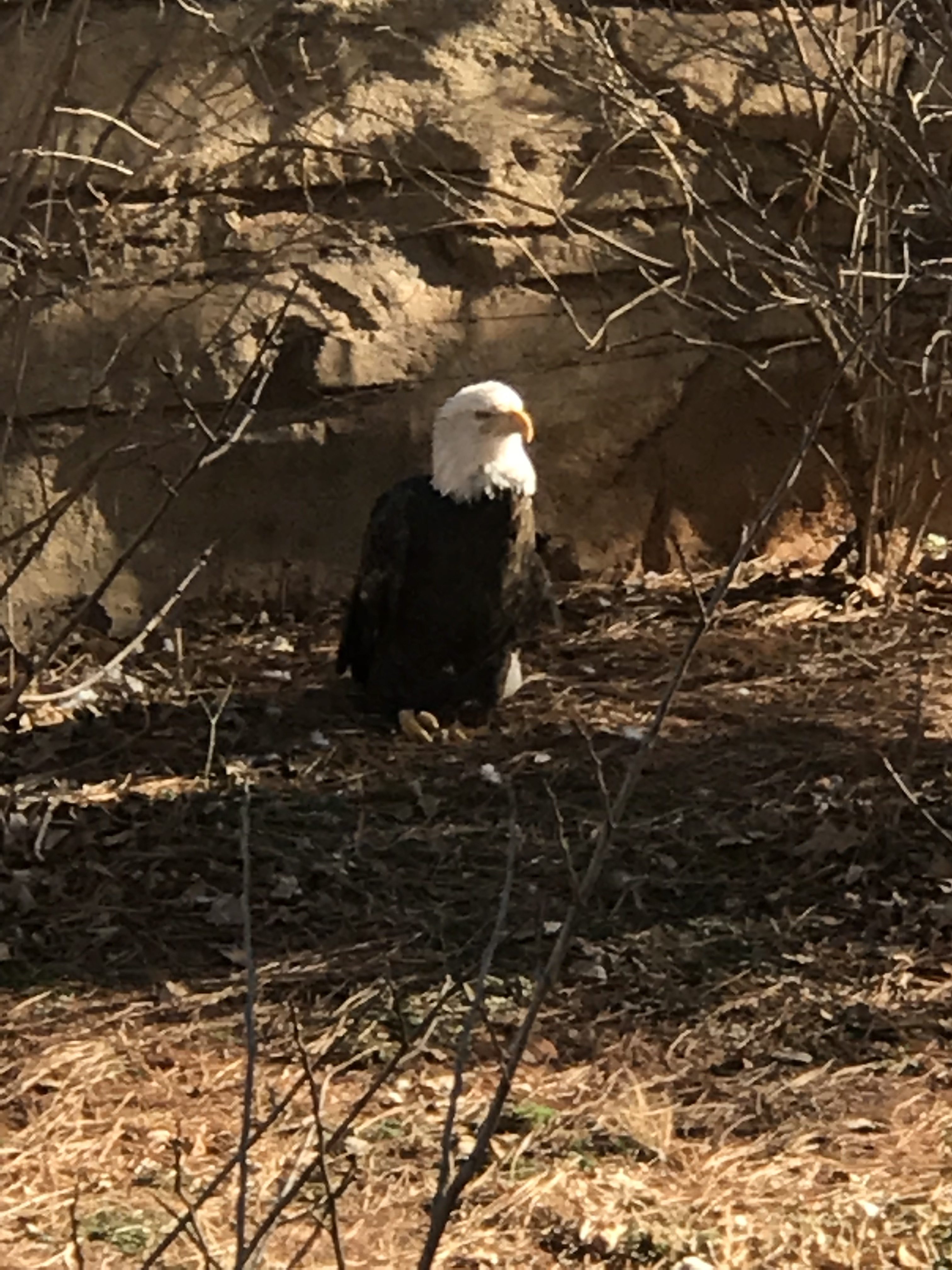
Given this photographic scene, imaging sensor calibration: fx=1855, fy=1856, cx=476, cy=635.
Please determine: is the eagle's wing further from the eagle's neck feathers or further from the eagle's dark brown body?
the eagle's neck feathers

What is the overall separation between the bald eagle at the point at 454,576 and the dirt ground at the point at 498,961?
0.55 ft

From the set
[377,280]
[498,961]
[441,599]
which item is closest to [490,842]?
[498,961]

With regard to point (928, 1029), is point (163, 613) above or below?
above

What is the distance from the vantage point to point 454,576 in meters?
4.62

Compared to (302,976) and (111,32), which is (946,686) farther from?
(111,32)

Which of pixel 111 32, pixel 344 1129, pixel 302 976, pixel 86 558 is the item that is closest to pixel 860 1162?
pixel 302 976

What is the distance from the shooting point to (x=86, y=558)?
5238mm

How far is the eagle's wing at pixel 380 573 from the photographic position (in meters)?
4.63

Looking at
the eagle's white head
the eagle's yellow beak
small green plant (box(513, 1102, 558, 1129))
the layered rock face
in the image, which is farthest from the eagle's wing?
small green plant (box(513, 1102, 558, 1129))

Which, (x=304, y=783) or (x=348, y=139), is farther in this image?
(x=348, y=139)

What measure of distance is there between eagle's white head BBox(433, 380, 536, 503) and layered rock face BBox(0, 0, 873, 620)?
695mm

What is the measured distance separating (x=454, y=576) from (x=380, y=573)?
19cm

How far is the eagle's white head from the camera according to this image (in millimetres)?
4535

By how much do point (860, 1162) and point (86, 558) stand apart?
3.10 m
